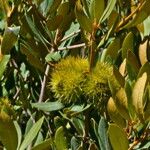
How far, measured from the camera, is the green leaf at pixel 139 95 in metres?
1.10

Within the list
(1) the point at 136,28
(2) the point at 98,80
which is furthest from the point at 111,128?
(1) the point at 136,28

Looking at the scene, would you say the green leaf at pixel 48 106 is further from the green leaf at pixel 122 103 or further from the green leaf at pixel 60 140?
the green leaf at pixel 122 103

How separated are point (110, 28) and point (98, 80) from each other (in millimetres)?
166

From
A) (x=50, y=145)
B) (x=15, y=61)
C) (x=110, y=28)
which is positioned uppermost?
(x=110, y=28)

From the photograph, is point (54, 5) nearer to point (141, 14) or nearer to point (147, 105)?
point (141, 14)

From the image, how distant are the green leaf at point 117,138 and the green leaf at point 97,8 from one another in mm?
307

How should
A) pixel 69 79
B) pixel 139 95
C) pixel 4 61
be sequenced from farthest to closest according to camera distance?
pixel 4 61 → pixel 69 79 → pixel 139 95

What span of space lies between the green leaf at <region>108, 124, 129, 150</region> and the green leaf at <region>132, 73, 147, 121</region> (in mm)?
59

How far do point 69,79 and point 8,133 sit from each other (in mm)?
195

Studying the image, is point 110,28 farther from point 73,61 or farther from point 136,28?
point 136,28

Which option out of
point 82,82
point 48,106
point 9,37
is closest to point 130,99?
point 82,82

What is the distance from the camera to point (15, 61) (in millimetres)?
1603

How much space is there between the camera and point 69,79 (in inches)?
48.5

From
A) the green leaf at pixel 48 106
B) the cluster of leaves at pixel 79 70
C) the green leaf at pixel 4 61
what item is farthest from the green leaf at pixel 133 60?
the green leaf at pixel 4 61
